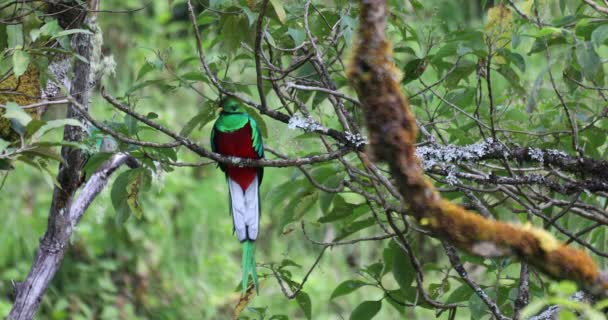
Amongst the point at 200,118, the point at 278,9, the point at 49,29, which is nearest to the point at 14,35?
the point at 49,29

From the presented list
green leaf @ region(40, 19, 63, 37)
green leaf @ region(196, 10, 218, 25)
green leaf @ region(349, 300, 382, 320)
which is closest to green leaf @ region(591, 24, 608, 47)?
green leaf @ region(349, 300, 382, 320)

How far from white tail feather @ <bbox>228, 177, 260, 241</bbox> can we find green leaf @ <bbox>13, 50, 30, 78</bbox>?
3.99 ft

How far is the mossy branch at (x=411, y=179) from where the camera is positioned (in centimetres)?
116

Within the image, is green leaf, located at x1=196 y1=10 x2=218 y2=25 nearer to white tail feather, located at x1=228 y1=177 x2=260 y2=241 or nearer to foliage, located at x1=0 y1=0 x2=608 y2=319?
foliage, located at x1=0 y1=0 x2=608 y2=319

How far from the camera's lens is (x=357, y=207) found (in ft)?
8.64

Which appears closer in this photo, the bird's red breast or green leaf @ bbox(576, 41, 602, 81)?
green leaf @ bbox(576, 41, 602, 81)

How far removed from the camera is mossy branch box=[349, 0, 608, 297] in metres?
1.16

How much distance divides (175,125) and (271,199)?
135 inches

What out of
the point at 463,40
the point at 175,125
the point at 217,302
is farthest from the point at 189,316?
the point at 463,40

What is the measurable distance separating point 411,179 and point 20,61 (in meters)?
1.21

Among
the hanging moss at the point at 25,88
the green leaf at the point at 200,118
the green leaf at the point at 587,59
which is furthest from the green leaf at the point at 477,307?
the hanging moss at the point at 25,88

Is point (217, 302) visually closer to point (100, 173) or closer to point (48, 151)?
point (100, 173)

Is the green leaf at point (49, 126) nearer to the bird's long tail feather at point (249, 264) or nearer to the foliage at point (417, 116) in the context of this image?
the foliage at point (417, 116)

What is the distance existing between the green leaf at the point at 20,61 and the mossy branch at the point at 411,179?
3.50 feet
